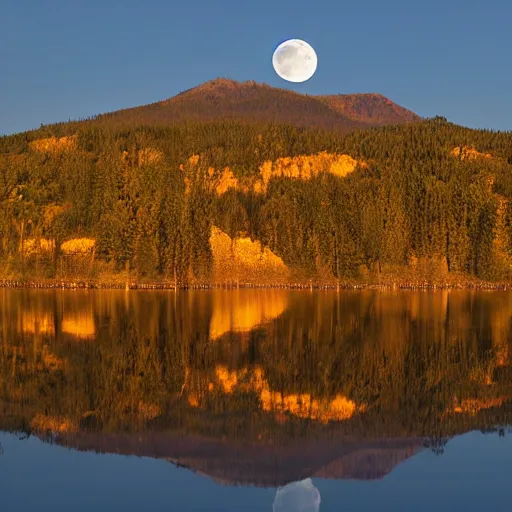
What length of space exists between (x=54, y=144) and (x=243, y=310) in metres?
89.3

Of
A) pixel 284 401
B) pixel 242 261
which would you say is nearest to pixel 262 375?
pixel 284 401

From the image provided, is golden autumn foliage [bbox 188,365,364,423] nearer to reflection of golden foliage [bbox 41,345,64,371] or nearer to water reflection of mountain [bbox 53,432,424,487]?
water reflection of mountain [bbox 53,432,424,487]

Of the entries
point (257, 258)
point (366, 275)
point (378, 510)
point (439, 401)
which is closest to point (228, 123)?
point (257, 258)

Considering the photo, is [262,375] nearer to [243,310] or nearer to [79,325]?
[79,325]

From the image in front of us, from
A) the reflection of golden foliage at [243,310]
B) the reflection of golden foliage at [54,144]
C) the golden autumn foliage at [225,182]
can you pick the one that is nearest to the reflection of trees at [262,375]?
the reflection of golden foliage at [243,310]

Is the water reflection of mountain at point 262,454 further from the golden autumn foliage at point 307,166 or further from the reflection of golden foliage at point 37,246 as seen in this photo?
the golden autumn foliage at point 307,166

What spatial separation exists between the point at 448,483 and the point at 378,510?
2.84m

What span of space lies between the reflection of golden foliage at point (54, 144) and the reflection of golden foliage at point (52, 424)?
11634 centimetres

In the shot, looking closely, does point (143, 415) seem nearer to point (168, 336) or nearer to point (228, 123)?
point (168, 336)

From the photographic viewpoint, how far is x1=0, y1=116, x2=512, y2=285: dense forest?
112 meters

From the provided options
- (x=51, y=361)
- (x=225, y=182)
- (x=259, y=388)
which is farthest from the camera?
(x=225, y=182)

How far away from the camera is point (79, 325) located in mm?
49625

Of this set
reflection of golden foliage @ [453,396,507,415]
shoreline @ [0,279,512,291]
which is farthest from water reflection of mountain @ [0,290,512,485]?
shoreline @ [0,279,512,291]

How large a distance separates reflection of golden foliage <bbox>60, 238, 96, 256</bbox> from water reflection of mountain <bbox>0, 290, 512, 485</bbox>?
2492 inches
